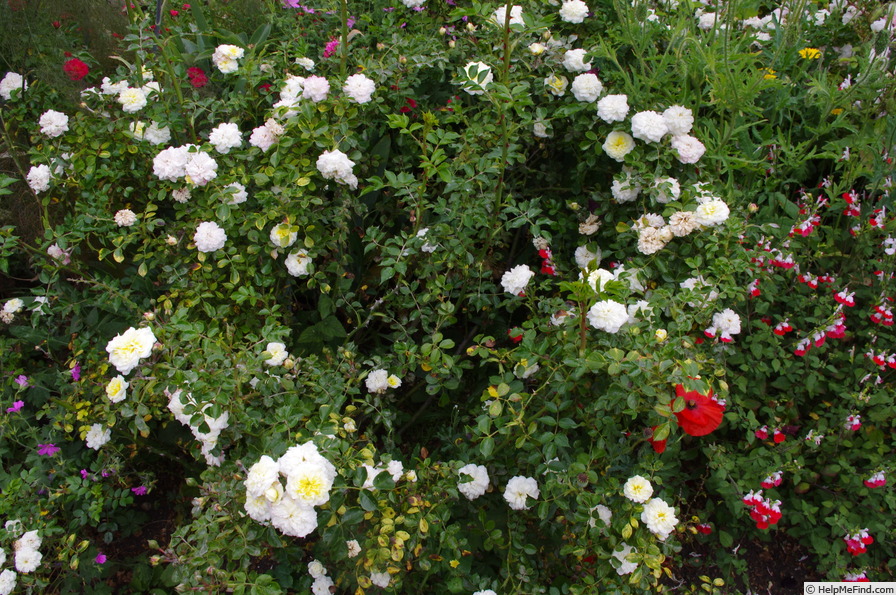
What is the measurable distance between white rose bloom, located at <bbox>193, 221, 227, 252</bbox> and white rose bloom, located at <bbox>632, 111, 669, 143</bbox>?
1085mm

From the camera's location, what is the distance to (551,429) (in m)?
1.47

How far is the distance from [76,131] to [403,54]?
947mm

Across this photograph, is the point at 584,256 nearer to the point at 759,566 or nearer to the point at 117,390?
the point at 759,566

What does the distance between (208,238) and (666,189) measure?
1151 millimetres

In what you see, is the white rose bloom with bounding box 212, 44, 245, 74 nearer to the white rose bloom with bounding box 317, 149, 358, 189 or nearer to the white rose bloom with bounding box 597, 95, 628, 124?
the white rose bloom with bounding box 317, 149, 358, 189

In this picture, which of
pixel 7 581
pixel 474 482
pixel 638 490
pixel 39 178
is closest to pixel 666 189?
pixel 638 490

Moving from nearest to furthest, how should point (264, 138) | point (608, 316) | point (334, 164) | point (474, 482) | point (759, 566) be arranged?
point (608, 316) → point (474, 482) → point (334, 164) → point (264, 138) → point (759, 566)

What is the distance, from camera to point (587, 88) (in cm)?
175

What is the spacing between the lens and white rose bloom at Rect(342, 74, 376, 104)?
5.58 ft

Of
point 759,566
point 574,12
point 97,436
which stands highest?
point 574,12

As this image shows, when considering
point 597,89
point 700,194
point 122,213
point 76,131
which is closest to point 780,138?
point 700,194

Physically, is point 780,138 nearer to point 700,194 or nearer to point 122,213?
point 700,194

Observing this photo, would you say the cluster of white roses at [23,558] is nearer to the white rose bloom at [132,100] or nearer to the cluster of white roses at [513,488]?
the cluster of white roses at [513,488]

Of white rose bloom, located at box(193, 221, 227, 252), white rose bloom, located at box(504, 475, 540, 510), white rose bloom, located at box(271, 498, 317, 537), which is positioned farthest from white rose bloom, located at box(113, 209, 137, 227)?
white rose bloom, located at box(504, 475, 540, 510)
